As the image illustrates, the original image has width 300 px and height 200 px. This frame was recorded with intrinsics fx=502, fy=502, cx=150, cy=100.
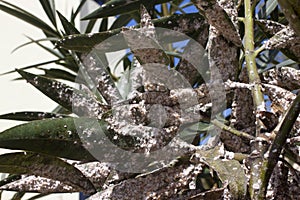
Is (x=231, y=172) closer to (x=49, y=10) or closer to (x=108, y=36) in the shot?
(x=108, y=36)

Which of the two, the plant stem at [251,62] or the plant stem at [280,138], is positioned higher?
the plant stem at [251,62]

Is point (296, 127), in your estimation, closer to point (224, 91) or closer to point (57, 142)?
point (224, 91)

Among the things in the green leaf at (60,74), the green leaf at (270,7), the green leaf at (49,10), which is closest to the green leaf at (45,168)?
the green leaf at (270,7)

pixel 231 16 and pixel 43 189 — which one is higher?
pixel 231 16

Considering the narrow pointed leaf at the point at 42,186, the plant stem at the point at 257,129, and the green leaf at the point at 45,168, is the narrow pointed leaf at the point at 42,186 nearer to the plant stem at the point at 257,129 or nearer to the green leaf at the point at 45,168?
the green leaf at the point at 45,168

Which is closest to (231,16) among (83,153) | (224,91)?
(224,91)
